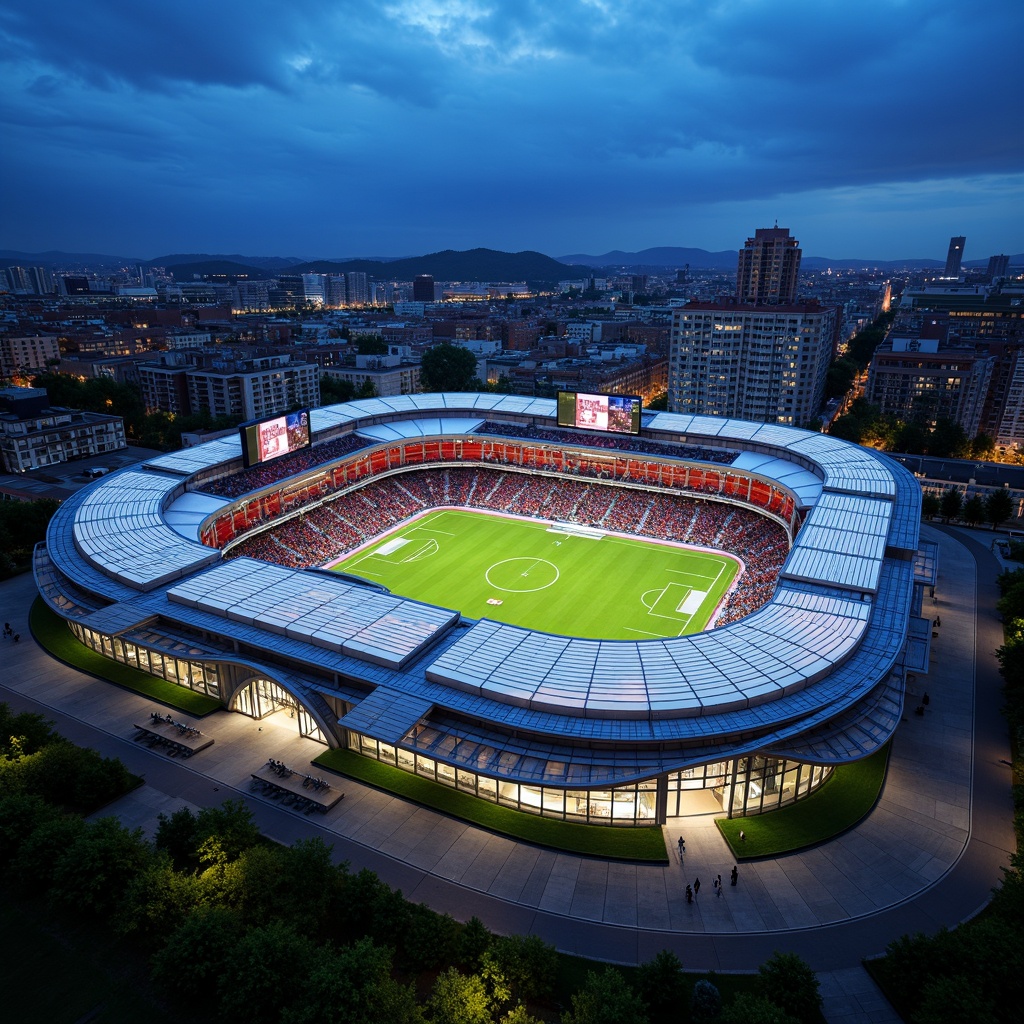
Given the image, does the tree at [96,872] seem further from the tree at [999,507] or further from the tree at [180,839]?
the tree at [999,507]

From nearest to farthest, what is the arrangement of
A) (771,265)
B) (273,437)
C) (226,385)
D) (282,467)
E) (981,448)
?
(273,437) → (282,467) → (981,448) → (226,385) → (771,265)

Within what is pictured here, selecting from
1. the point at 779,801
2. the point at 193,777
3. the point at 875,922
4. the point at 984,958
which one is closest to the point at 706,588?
the point at 779,801

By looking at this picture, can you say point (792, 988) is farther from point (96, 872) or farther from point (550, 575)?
point (550, 575)

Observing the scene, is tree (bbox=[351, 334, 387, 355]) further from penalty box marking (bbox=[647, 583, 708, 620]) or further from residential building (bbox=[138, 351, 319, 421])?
penalty box marking (bbox=[647, 583, 708, 620])

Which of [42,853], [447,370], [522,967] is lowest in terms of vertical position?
[42,853]

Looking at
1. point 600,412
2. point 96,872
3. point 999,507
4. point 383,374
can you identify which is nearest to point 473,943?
point 96,872
